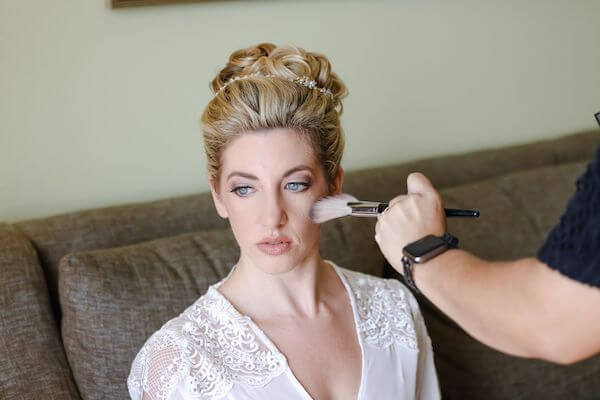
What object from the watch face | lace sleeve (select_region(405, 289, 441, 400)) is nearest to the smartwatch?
the watch face

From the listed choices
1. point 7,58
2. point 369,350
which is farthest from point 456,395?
point 7,58

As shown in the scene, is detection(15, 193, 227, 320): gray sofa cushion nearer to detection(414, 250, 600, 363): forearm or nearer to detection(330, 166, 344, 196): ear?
detection(330, 166, 344, 196): ear

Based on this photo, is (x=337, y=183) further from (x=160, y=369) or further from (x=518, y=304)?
(x=518, y=304)

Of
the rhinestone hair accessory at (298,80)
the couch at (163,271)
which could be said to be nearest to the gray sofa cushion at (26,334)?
the couch at (163,271)

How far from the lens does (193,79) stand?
2047mm

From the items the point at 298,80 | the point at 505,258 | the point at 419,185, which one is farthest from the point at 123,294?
the point at 505,258

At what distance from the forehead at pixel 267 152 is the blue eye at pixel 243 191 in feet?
0.12

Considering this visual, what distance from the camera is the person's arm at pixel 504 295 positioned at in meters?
0.98

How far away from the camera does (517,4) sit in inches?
106

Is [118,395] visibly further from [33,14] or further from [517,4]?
[517,4]

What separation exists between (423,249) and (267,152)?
0.43 meters

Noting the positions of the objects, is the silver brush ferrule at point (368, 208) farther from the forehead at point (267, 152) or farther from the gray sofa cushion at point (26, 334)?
the gray sofa cushion at point (26, 334)

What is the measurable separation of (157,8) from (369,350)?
0.97 meters

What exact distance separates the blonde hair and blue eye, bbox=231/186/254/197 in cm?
7
